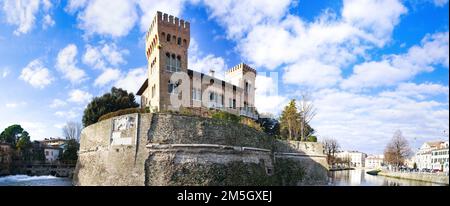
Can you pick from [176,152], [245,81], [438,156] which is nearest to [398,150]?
[438,156]

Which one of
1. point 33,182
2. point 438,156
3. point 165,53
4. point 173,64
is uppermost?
point 165,53

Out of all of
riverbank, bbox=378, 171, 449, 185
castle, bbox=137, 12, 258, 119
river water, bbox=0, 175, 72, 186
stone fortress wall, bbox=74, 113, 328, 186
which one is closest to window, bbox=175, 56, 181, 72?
castle, bbox=137, 12, 258, 119

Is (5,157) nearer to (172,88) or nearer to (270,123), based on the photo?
(172,88)

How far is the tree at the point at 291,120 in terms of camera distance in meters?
33.8

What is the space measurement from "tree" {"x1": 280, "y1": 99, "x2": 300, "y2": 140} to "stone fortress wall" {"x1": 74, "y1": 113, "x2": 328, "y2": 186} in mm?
14598

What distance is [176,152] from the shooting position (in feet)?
52.5

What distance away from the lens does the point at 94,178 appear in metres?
18.5

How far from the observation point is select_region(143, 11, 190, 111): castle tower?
2386 centimetres

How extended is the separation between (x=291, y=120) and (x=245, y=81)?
5.93 metres

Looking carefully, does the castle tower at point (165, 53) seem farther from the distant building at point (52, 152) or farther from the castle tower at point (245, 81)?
the distant building at point (52, 152)

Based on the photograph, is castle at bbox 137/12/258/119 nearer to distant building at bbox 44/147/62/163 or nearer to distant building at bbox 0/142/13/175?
distant building at bbox 0/142/13/175

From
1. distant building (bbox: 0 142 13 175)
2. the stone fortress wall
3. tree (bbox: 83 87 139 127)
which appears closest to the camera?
the stone fortress wall

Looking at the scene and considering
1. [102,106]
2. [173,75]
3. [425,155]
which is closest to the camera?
[173,75]
